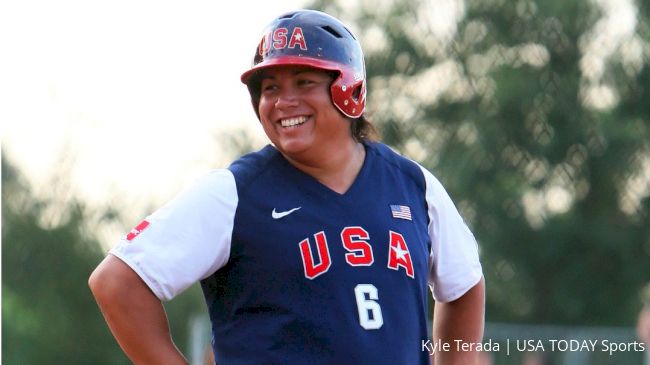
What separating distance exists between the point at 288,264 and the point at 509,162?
74.6 ft

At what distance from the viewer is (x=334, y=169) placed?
454 cm

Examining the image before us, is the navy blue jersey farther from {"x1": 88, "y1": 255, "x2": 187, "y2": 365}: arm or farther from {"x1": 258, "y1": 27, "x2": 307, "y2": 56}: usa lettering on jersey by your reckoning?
{"x1": 258, "y1": 27, "x2": 307, "y2": 56}: usa lettering on jersey

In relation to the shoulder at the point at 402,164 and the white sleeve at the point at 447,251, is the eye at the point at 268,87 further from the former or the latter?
the white sleeve at the point at 447,251

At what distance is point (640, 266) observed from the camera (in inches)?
1041

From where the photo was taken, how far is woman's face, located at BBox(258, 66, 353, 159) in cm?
441

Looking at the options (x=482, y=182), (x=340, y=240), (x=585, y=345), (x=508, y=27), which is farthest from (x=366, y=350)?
(x=508, y=27)

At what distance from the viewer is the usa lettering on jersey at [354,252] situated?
14.0 feet

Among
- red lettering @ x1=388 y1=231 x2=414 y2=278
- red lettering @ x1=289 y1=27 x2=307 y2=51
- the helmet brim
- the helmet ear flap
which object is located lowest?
red lettering @ x1=388 y1=231 x2=414 y2=278

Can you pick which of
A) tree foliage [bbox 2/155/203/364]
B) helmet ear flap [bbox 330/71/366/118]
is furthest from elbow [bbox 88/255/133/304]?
tree foliage [bbox 2/155/203/364]

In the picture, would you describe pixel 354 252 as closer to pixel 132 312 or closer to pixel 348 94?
pixel 348 94

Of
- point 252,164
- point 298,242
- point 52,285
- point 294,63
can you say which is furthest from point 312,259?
point 52,285

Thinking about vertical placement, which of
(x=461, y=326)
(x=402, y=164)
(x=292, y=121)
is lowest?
(x=461, y=326)

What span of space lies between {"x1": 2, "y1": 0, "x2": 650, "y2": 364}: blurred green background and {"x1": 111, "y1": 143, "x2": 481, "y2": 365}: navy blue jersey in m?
20.4

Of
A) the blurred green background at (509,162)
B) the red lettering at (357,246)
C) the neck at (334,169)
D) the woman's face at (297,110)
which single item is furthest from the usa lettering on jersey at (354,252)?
the blurred green background at (509,162)
